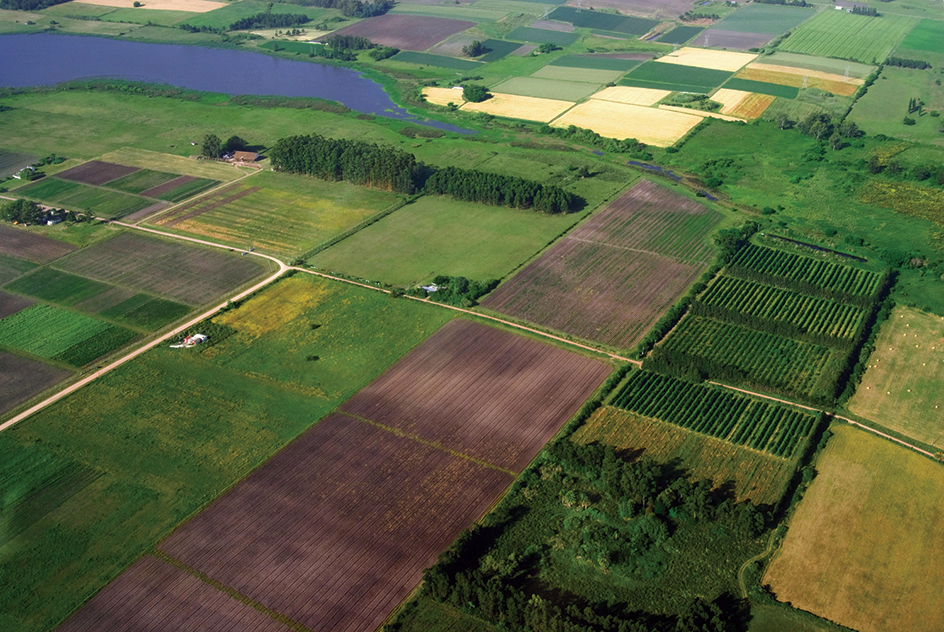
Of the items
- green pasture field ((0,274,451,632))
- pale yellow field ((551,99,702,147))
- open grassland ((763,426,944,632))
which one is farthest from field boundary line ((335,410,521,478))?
pale yellow field ((551,99,702,147))

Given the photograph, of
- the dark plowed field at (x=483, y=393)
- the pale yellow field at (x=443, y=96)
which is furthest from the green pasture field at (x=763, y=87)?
the dark plowed field at (x=483, y=393)

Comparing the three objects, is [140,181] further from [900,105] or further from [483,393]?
[900,105]

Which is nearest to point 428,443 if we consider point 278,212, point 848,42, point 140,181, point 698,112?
point 278,212

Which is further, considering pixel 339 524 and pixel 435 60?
pixel 435 60

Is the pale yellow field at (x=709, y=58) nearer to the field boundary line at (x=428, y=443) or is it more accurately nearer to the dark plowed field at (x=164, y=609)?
the field boundary line at (x=428, y=443)

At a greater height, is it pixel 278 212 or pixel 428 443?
pixel 278 212

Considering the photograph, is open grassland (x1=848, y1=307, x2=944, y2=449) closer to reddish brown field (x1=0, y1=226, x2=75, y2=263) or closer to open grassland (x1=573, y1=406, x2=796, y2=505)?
open grassland (x1=573, y1=406, x2=796, y2=505)

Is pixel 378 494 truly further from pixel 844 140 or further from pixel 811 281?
pixel 844 140
